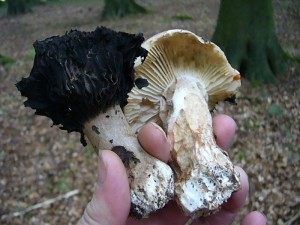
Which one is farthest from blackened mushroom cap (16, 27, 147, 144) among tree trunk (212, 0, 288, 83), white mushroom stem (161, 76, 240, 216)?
tree trunk (212, 0, 288, 83)

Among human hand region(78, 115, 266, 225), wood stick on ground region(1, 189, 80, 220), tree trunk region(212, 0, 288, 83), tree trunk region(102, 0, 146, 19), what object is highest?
human hand region(78, 115, 266, 225)

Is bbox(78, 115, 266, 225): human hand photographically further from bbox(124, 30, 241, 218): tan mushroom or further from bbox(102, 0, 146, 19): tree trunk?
bbox(102, 0, 146, 19): tree trunk

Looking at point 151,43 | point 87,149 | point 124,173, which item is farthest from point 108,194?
point 87,149

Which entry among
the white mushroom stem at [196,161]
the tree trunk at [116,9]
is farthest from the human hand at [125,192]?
the tree trunk at [116,9]

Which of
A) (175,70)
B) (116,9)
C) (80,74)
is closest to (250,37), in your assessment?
(175,70)

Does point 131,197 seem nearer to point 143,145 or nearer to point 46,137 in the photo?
point 143,145

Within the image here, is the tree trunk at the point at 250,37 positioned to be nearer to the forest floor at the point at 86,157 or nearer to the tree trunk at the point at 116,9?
the forest floor at the point at 86,157
